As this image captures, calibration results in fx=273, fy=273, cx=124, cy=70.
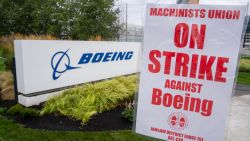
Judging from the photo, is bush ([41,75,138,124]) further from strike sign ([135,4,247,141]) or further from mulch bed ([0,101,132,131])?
strike sign ([135,4,247,141])

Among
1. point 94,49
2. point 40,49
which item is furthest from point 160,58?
point 94,49

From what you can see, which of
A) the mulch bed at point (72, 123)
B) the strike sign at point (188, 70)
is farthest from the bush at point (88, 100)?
the strike sign at point (188, 70)

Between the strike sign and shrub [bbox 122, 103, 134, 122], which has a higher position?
the strike sign

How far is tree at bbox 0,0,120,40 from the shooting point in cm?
1343

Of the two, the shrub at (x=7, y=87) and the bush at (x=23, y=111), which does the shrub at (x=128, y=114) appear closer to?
the bush at (x=23, y=111)

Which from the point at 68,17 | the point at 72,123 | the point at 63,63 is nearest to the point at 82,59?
the point at 63,63

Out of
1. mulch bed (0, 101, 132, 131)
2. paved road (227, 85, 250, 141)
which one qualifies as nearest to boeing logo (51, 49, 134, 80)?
mulch bed (0, 101, 132, 131)

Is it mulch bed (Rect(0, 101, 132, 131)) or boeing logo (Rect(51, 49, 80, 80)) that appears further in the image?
boeing logo (Rect(51, 49, 80, 80))

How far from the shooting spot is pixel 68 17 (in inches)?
550

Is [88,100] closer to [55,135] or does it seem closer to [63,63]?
[63,63]

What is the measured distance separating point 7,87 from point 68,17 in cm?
777

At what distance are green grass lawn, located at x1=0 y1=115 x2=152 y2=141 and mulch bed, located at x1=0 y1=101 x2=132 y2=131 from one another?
22cm

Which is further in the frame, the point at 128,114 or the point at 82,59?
the point at 82,59

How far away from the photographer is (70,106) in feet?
19.7
